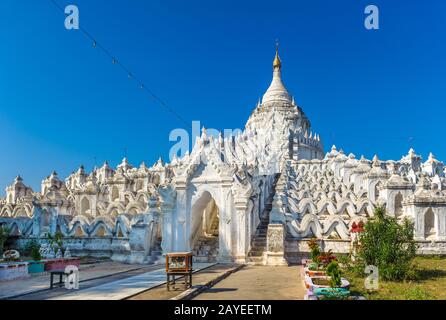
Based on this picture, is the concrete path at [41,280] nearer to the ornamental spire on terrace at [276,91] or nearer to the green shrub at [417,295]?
the green shrub at [417,295]

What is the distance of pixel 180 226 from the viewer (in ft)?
69.7

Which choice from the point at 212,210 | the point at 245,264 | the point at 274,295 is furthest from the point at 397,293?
the point at 212,210

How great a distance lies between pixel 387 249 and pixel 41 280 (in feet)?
39.2

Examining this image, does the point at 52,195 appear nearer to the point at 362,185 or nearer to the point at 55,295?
the point at 55,295

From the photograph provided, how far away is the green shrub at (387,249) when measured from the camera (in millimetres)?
13633

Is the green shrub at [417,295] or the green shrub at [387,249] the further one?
the green shrub at [387,249]

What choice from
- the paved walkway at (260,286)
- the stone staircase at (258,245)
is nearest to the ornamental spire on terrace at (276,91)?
the stone staircase at (258,245)

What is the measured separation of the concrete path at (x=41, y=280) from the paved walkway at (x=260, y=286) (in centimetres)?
507

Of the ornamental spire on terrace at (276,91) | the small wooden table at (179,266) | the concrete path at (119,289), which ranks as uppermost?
the ornamental spire on terrace at (276,91)

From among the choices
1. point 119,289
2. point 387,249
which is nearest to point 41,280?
point 119,289

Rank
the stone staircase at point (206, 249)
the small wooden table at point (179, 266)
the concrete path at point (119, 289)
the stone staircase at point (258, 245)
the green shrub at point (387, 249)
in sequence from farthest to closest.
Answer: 1. the stone staircase at point (206, 249)
2. the stone staircase at point (258, 245)
3. the green shrub at point (387, 249)
4. the small wooden table at point (179, 266)
5. the concrete path at point (119, 289)

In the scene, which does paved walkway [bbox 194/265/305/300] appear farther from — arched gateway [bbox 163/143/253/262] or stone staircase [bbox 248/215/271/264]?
arched gateway [bbox 163/143/253/262]

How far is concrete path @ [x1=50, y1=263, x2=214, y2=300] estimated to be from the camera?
436 inches

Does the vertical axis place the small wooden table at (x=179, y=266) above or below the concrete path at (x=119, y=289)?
above
